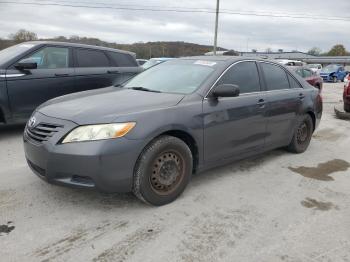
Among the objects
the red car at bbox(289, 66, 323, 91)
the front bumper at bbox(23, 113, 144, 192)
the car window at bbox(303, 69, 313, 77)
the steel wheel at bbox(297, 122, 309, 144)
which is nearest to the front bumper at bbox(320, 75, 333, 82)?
the red car at bbox(289, 66, 323, 91)

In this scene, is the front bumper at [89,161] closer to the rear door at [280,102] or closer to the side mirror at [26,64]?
the rear door at [280,102]

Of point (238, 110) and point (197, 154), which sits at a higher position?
point (238, 110)

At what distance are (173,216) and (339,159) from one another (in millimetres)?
3498

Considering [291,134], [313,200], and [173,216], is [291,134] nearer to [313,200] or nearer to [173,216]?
[313,200]

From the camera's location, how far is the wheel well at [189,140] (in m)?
3.94

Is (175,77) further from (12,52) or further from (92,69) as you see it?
(12,52)

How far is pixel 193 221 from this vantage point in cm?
353

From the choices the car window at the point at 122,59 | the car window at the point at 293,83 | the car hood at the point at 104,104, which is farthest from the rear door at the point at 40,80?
the car window at the point at 293,83

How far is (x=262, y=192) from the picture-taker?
4340 mm

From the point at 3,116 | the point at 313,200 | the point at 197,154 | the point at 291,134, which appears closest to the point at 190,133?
the point at 197,154

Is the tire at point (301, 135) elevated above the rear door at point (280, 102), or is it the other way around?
the rear door at point (280, 102)

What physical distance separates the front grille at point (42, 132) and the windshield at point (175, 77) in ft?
4.45

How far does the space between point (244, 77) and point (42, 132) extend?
2.62 metres

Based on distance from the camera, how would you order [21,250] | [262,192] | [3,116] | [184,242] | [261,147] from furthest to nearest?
1. [3,116]
2. [261,147]
3. [262,192]
4. [184,242]
5. [21,250]
